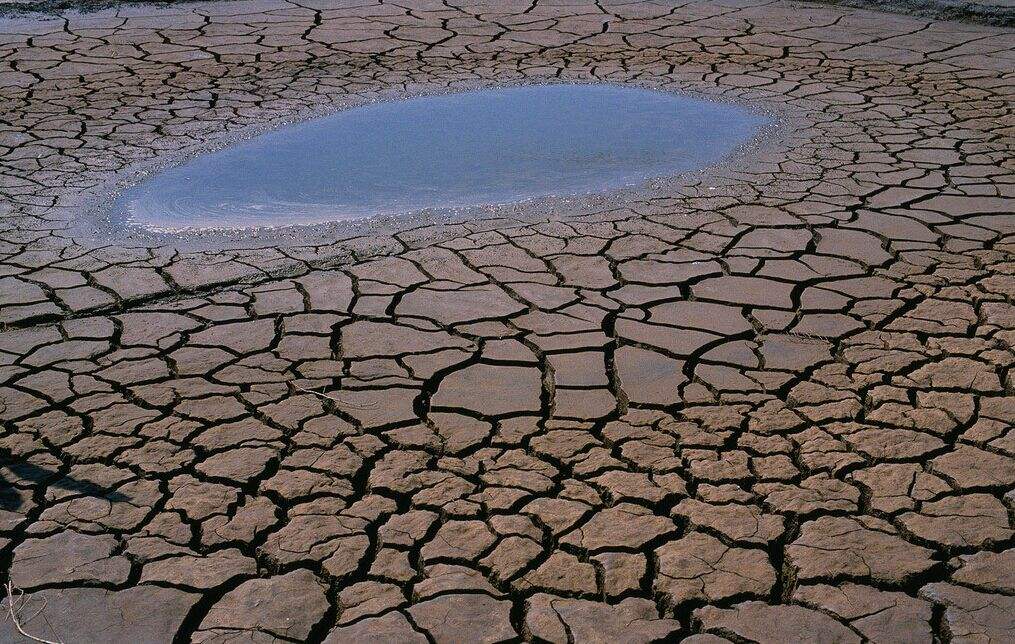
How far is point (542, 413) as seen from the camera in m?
3.40

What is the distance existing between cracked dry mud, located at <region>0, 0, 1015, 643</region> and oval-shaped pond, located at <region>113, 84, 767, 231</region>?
1.28ft

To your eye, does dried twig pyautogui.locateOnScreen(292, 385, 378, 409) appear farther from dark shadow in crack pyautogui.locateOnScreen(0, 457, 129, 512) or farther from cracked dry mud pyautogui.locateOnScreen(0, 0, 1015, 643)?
dark shadow in crack pyautogui.locateOnScreen(0, 457, 129, 512)

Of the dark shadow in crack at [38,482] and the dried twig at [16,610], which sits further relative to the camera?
the dark shadow in crack at [38,482]

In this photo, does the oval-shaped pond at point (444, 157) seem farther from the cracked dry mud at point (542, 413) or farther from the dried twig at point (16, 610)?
the dried twig at point (16, 610)

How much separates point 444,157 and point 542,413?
3.00 meters

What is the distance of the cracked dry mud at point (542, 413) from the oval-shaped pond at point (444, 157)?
15.3 inches

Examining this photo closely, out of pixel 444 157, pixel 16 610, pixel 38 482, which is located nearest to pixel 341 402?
pixel 38 482

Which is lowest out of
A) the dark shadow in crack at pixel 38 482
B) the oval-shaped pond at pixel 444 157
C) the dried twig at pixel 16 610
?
the dried twig at pixel 16 610

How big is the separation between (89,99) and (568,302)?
174 inches

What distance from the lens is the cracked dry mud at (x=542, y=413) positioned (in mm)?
2588

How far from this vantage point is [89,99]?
7043 millimetres

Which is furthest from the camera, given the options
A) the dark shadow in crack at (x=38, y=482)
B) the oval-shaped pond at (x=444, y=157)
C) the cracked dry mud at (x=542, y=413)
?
the oval-shaped pond at (x=444, y=157)

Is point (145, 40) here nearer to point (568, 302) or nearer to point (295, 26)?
point (295, 26)

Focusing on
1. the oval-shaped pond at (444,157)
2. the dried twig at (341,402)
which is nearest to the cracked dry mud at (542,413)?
the dried twig at (341,402)
